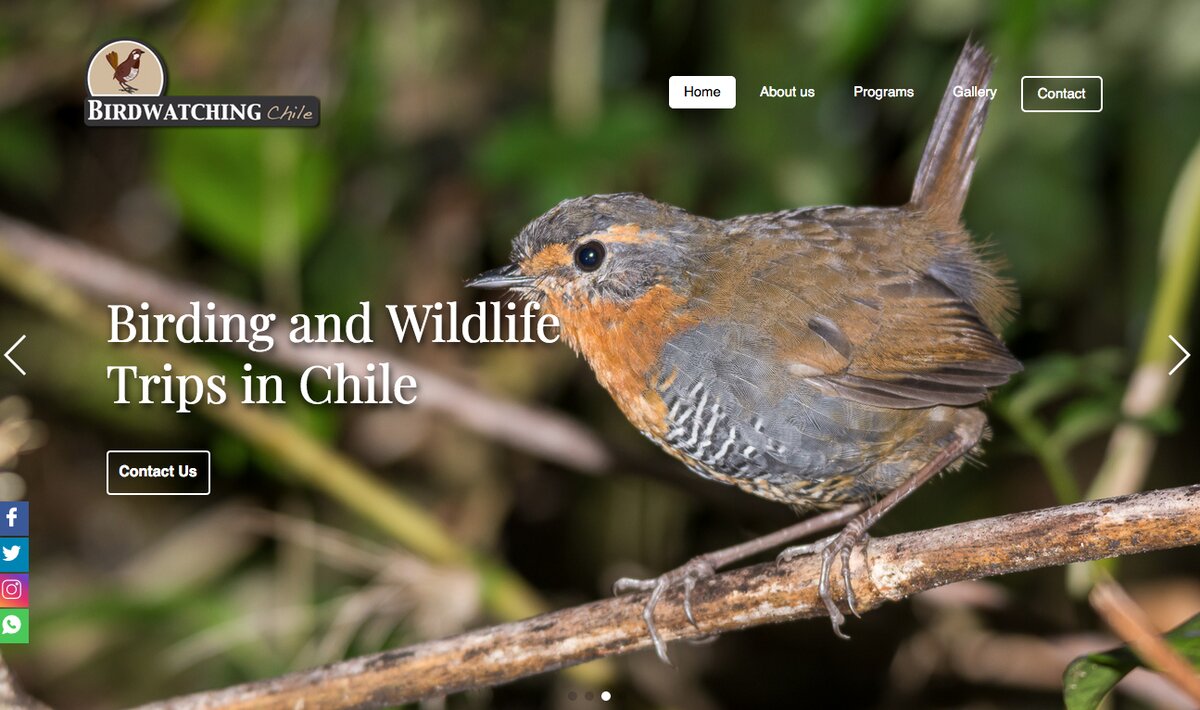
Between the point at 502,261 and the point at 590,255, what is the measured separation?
1.14m

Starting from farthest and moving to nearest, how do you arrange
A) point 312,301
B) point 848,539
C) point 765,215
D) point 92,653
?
point 92,653
point 312,301
point 765,215
point 848,539

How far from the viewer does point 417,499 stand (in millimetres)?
3527

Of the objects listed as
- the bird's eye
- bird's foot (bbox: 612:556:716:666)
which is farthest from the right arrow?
the bird's eye

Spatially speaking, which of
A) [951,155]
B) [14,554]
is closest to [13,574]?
[14,554]

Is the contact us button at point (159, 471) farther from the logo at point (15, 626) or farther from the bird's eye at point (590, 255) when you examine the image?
the bird's eye at point (590, 255)

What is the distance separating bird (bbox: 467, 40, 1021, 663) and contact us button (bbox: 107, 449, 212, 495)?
1.12 meters

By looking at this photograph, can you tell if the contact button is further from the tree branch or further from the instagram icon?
the instagram icon

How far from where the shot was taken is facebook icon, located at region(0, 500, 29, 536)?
2420mm

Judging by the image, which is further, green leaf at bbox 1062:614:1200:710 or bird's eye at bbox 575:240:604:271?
bird's eye at bbox 575:240:604:271

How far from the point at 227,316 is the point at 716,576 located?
1.60m

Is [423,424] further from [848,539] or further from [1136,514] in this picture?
[1136,514]

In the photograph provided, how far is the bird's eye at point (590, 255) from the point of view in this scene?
7.25ft

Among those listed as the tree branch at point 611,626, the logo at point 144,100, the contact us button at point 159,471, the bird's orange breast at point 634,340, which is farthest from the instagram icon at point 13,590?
the bird's orange breast at point 634,340

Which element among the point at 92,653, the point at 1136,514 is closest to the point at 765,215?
the point at 1136,514
